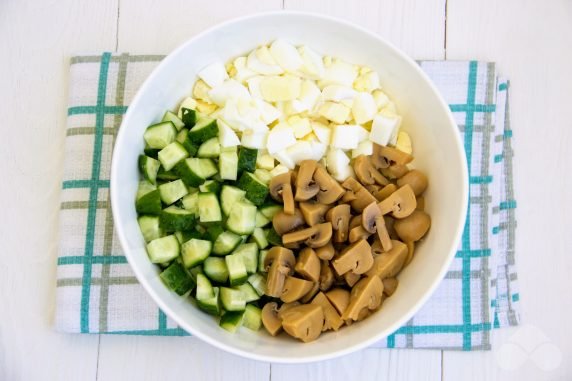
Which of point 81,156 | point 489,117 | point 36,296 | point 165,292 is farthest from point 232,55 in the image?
point 36,296

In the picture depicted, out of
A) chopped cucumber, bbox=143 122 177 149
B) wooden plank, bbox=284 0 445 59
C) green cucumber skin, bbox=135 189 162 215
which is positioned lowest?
green cucumber skin, bbox=135 189 162 215

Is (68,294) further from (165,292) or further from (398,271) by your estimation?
(398,271)

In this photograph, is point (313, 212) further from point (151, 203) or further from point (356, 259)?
point (151, 203)

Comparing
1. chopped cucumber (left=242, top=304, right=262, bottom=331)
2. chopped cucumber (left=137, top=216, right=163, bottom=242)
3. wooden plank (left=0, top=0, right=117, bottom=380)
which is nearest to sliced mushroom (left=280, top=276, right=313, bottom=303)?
chopped cucumber (left=242, top=304, right=262, bottom=331)

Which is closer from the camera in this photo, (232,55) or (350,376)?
(232,55)

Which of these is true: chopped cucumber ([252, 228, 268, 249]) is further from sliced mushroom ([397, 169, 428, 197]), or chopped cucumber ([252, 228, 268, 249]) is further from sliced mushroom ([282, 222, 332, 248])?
sliced mushroom ([397, 169, 428, 197])

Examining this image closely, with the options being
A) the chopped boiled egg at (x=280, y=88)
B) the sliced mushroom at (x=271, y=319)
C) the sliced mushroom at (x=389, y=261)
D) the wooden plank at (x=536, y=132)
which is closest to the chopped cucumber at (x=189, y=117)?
the chopped boiled egg at (x=280, y=88)
